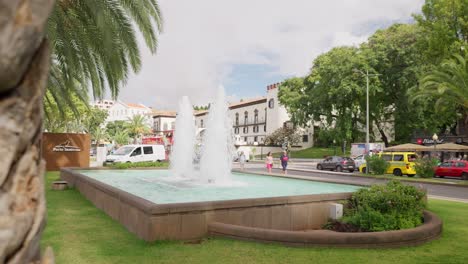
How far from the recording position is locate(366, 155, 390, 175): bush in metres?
26.6

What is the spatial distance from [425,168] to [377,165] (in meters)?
3.05

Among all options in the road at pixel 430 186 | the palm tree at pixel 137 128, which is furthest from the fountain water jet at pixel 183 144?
the palm tree at pixel 137 128

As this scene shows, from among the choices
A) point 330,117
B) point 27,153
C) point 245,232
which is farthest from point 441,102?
point 27,153

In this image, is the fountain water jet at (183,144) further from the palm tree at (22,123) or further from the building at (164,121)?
the building at (164,121)

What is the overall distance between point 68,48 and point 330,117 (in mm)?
36735

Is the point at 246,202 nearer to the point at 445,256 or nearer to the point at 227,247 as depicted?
the point at 227,247

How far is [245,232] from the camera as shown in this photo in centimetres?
680

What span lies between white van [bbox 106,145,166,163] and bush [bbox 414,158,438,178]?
60.9ft

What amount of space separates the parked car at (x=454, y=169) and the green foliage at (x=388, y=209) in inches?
753

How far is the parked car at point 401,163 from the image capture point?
86.0 feet

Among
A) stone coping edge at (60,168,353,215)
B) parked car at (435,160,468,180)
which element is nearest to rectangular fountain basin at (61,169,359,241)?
stone coping edge at (60,168,353,215)

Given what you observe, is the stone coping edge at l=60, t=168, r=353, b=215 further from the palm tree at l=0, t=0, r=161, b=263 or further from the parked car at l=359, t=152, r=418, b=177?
the parked car at l=359, t=152, r=418, b=177

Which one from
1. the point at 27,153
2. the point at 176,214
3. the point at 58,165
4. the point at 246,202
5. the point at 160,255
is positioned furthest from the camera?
the point at 58,165

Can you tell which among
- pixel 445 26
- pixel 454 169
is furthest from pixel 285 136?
pixel 454 169
